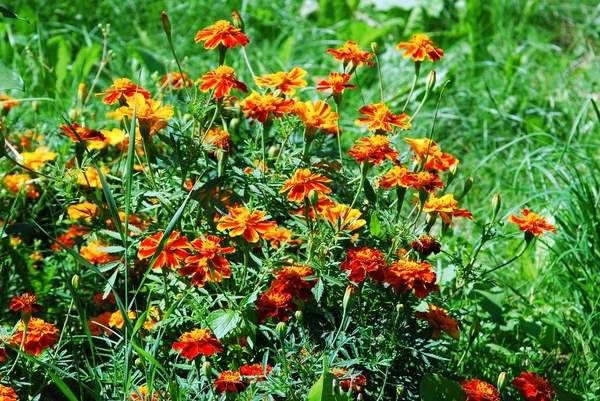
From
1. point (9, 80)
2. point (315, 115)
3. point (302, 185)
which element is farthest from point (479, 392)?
point (9, 80)

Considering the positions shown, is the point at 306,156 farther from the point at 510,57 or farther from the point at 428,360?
the point at 510,57

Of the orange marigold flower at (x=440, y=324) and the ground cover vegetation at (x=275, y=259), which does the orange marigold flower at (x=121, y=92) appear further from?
the orange marigold flower at (x=440, y=324)

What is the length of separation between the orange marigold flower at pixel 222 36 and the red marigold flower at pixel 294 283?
Answer: 1.56ft

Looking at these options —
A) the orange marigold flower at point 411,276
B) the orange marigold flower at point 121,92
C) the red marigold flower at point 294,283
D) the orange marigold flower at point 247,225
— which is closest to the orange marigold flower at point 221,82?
the orange marigold flower at point 121,92

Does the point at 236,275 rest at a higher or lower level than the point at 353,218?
lower

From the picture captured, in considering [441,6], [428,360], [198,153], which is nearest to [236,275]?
[198,153]

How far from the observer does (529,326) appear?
2172 millimetres

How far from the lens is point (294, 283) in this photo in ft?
5.17

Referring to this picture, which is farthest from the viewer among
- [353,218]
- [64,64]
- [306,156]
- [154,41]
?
[154,41]

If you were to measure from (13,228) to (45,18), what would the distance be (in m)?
2.16

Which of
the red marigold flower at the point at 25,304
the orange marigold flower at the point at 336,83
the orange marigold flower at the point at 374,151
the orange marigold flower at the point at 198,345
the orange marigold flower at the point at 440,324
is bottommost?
the orange marigold flower at the point at 440,324

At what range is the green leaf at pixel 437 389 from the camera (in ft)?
5.16

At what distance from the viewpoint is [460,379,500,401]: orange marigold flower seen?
5.17ft

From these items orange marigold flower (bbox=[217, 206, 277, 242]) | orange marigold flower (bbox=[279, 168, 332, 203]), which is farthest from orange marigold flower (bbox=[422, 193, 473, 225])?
orange marigold flower (bbox=[217, 206, 277, 242])
